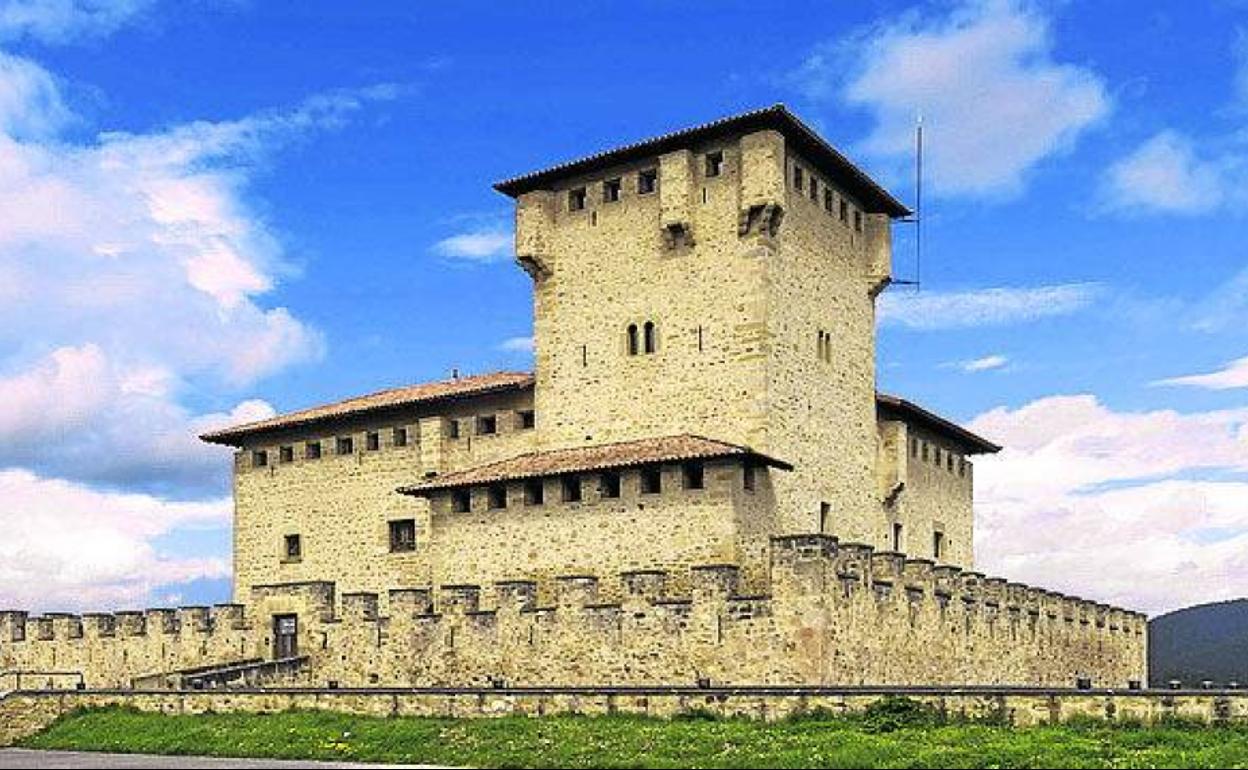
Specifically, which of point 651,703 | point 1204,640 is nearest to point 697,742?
point 651,703

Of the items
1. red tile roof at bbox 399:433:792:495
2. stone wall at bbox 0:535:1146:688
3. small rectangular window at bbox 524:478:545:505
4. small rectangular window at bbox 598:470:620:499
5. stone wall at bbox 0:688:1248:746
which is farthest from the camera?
small rectangular window at bbox 524:478:545:505

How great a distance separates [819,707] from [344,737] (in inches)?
335

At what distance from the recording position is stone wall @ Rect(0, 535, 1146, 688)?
107 feet

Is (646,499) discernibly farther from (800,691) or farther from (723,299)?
(800,691)

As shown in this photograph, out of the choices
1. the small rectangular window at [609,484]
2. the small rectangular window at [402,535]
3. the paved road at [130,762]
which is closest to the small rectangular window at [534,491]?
the small rectangular window at [609,484]

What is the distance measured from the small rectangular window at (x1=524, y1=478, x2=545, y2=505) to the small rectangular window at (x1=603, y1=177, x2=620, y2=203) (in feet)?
26.9

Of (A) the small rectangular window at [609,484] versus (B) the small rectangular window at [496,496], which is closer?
(A) the small rectangular window at [609,484]

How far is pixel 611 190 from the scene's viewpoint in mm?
42781

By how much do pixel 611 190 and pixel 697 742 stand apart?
2102 centimetres

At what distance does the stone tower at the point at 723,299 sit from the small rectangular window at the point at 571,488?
9.19ft

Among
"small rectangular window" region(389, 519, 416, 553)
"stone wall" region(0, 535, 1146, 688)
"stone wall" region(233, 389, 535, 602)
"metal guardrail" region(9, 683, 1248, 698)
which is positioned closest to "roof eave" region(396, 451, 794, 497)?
"stone wall" region(233, 389, 535, 602)

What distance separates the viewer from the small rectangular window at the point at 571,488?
39.0m

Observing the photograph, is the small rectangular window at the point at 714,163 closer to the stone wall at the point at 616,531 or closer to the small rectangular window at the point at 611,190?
the small rectangular window at the point at 611,190

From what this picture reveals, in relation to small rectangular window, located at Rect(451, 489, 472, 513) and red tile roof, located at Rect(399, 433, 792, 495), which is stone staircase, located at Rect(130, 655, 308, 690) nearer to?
small rectangular window, located at Rect(451, 489, 472, 513)
